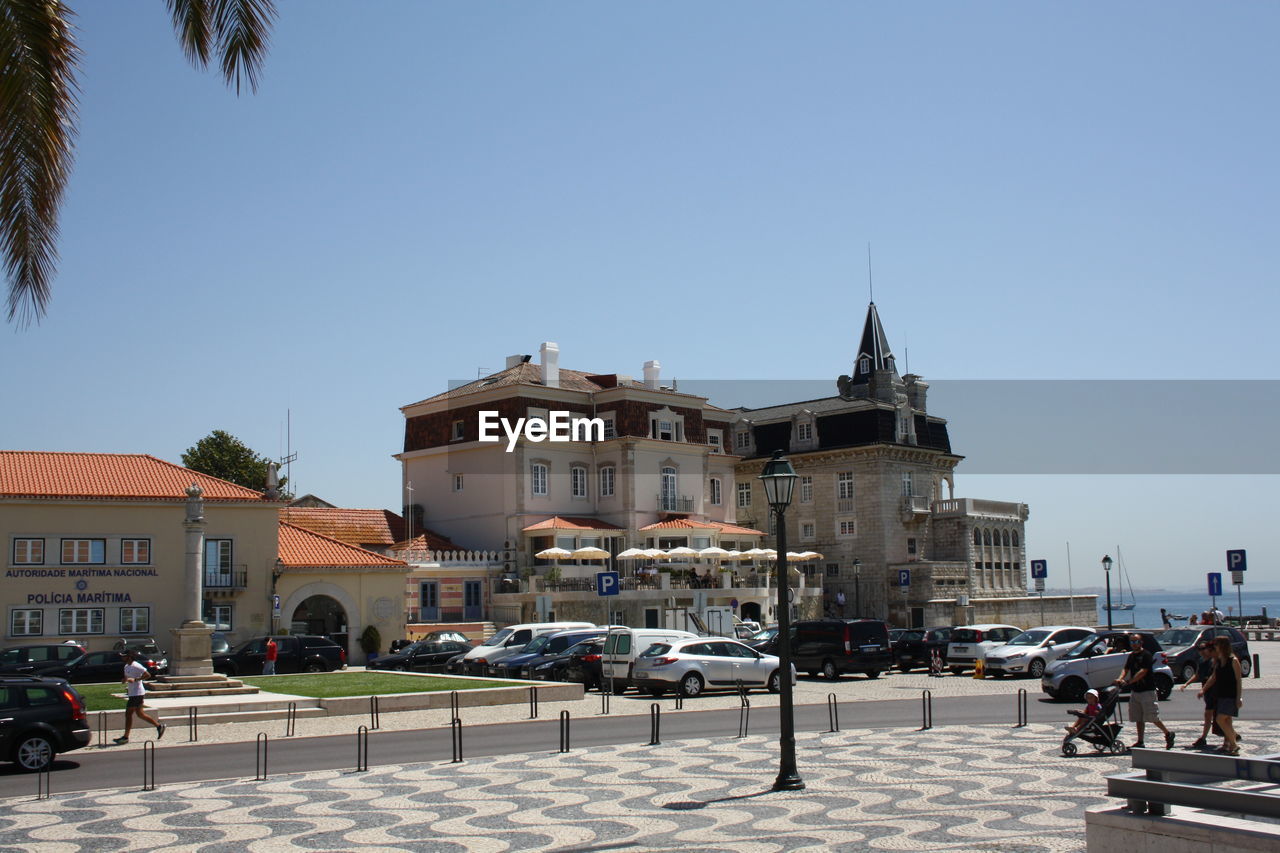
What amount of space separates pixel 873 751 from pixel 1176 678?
1604 centimetres

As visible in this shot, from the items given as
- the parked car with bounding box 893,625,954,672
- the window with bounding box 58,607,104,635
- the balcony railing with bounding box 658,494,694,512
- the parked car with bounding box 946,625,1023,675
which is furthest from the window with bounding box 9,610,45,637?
the parked car with bounding box 946,625,1023,675

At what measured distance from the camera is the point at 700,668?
29328 millimetres

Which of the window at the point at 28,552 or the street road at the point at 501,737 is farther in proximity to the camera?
the window at the point at 28,552

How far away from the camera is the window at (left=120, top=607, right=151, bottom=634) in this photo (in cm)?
4209

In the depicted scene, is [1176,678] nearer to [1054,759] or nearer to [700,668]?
[700,668]

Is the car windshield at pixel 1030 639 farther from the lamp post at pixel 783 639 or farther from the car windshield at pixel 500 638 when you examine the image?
the lamp post at pixel 783 639

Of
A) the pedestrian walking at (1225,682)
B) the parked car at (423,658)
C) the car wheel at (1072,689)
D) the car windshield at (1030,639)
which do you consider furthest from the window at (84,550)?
the pedestrian walking at (1225,682)

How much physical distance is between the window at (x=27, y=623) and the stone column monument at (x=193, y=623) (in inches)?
457

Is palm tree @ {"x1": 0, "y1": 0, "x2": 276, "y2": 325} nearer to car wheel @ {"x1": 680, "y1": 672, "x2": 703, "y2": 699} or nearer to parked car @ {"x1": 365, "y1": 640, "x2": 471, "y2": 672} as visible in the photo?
car wheel @ {"x1": 680, "y1": 672, "x2": 703, "y2": 699}

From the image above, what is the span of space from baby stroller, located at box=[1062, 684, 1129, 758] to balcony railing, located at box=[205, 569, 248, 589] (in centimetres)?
3354

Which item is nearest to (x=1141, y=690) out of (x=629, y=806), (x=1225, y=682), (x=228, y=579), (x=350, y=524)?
(x=1225, y=682)

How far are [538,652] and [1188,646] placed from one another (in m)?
17.1

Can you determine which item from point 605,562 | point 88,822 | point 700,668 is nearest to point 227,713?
point 700,668

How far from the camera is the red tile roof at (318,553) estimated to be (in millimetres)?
46062
